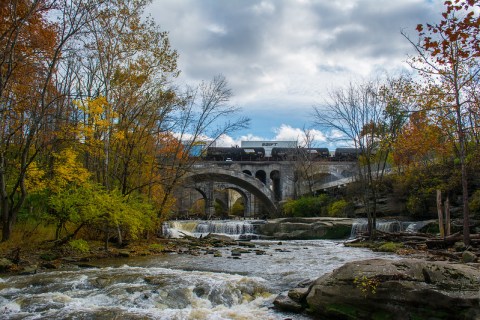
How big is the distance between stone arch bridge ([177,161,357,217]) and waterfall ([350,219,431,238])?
10.8 metres

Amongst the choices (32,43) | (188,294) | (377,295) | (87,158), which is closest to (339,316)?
(377,295)

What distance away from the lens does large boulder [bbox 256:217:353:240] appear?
23109mm

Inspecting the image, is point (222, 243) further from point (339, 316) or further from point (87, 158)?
point (339, 316)

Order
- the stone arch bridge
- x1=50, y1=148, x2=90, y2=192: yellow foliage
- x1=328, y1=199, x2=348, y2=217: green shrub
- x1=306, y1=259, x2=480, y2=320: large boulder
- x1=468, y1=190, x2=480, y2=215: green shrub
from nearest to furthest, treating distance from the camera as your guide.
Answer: x1=306, y1=259, x2=480, y2=320: large boulder
x1=50, y1=148, x2=90, y2=192: yellow foliage
x1=468, y1=190, x2=480, y2=215: green shrub
x1=328, y1=199, x2=348, y2=217: green shrub
the stone arch bridge

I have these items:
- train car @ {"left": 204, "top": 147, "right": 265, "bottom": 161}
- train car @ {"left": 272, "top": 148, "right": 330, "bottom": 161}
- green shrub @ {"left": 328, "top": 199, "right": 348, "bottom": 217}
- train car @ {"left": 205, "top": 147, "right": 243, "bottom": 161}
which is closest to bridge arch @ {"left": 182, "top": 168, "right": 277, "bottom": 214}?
train car @ {"left": 272, "top": 148, "right": 330, "bottom": 161}

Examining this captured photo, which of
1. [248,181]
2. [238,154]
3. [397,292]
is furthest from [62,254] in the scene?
[238,154]

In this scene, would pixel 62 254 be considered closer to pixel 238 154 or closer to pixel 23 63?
pixel 23 63

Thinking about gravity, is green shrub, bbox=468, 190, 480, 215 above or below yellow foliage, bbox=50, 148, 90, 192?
below

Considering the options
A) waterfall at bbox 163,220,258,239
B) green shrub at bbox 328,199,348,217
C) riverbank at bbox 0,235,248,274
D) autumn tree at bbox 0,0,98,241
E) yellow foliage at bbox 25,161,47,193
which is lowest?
waterfall at bbox 163,220,258,239

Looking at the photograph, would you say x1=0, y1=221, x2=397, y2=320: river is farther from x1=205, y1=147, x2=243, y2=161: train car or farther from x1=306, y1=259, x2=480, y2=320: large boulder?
x1=205, y1=147, x2=243, y2=161: train car

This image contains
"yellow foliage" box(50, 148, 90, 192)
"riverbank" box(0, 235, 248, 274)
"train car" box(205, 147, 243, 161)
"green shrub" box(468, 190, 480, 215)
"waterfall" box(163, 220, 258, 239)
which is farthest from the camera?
"train car" box(205, 147, 243, 161)

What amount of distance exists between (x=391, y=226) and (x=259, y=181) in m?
19.9

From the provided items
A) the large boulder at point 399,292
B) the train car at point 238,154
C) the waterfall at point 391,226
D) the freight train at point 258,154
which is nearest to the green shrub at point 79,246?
the large boulder at point 399,292

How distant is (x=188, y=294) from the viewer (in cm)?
745
